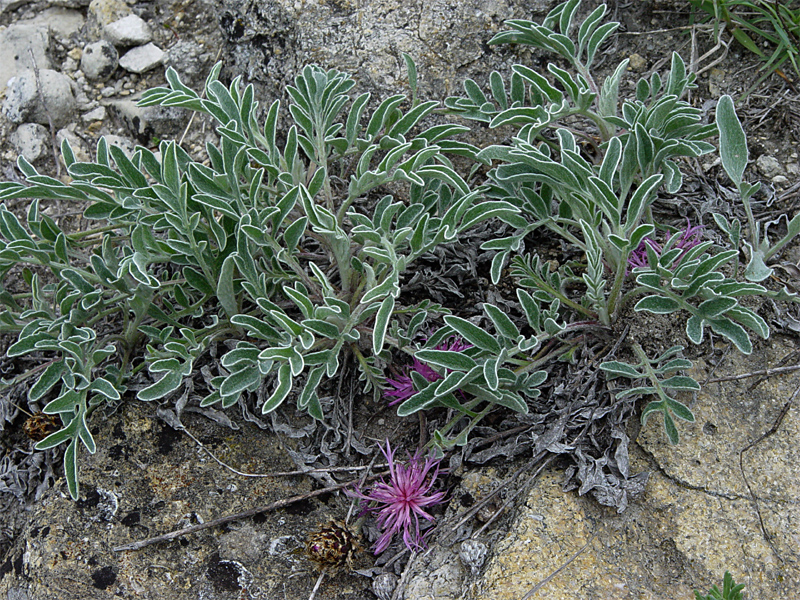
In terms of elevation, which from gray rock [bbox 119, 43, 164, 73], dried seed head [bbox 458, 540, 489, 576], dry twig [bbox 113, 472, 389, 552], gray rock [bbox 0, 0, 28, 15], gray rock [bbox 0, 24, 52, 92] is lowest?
dry twig [bbox 113, 472, 389, 552]

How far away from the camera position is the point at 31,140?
3404 mm

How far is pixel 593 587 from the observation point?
1859 millimetres

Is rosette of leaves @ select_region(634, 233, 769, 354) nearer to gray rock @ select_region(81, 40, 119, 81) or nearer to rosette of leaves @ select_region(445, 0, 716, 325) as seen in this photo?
rosette of leaves @ select_region(445, 0, 716, 325)

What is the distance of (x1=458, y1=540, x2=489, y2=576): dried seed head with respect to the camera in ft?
6.55

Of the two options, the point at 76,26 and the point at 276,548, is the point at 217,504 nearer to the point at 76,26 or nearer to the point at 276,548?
the point at 276,548

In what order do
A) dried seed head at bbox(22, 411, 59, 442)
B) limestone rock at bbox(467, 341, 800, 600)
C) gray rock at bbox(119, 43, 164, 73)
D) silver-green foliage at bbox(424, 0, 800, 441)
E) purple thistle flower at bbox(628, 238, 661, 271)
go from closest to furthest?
limestone rock at bbox(467, 341, 800, 600) → silver-green foliage at bbox(424, 0, 800, 441) → purple thistle flower at bbox(628, 238, 661, 271) → dried seed head at bbox(22, 411, 59, 442) → gray rock at bbox(119, 43, 164, 73)

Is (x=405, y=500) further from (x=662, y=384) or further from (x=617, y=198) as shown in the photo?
(x=617, y=198)

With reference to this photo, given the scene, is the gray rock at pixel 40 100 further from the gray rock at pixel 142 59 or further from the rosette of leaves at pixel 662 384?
the rosette of leaves at pixel 662 384

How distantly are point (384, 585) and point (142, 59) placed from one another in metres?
3.06

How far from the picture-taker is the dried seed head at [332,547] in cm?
209

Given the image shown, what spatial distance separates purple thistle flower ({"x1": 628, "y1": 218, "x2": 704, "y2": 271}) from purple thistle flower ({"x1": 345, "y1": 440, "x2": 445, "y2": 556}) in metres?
1.00

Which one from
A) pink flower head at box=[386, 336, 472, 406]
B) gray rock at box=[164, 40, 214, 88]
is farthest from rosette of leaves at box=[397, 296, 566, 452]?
gray rock at box=[164, 40, 214, 88]

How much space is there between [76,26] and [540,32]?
2.78 m

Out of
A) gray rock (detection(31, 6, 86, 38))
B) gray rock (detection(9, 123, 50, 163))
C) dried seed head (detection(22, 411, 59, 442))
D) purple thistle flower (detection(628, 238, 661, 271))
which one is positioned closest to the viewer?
purple thistle flower (detection(628, 238, 661, 271))
